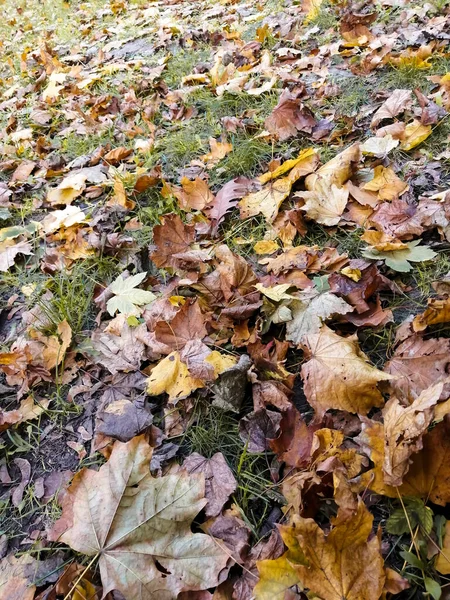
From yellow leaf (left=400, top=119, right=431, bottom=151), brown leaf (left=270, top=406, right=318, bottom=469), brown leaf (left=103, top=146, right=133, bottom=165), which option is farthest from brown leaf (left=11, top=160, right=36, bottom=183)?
brown leaf (left=270, top=406, right=318, bottom=469)

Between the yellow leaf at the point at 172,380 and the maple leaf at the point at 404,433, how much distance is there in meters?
0.57

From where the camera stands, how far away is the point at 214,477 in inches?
46.9

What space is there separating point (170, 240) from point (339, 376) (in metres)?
0.93

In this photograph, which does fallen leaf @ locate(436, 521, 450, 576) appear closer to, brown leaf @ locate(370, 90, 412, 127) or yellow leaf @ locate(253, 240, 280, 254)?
yellow leaf @ locate(253, 240, 280, 254)

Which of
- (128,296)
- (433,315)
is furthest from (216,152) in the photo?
(433,315)

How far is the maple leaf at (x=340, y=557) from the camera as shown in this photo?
0.86 m

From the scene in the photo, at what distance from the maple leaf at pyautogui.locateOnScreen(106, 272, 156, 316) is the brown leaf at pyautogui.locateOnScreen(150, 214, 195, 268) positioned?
0.09 m

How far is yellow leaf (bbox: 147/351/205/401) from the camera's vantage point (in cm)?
136

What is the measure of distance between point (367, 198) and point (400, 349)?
0.75 meters

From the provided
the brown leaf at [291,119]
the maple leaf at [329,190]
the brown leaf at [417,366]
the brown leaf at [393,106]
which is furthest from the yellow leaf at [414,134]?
the brown leaf at [417,366]

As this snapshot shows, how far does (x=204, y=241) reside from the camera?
1.88 metres

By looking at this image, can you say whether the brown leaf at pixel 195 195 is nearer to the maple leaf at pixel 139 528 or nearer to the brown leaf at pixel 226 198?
the brown leaf at pixel 226 198

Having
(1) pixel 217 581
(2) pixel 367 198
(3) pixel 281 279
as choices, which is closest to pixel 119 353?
(3) pixel 281 279

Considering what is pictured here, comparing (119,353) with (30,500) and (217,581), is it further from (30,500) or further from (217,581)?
(217,581)
